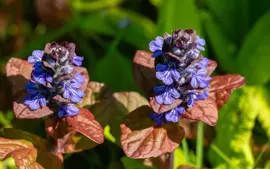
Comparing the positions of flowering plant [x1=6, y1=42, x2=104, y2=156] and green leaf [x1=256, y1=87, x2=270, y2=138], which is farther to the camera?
green leaf [x1=256, y1=87, x2=270, y2=138]

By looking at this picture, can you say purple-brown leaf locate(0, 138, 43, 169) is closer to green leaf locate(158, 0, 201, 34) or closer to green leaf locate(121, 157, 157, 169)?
green leaf locate(121, 157, 157, 169)

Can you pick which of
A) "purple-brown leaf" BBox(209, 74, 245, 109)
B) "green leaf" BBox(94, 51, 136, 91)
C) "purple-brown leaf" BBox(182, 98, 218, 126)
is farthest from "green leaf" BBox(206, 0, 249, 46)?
"purple-brown leaf" BBox(182, 98, 218, 126)

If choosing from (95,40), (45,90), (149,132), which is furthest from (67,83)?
(95,40)

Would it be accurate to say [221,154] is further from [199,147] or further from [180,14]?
[180,14]

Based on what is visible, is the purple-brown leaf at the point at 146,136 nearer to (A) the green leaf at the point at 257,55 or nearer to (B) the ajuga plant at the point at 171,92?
(B) the ajuga plant at the point at 171,92

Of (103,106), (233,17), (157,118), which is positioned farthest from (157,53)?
(233,17)
